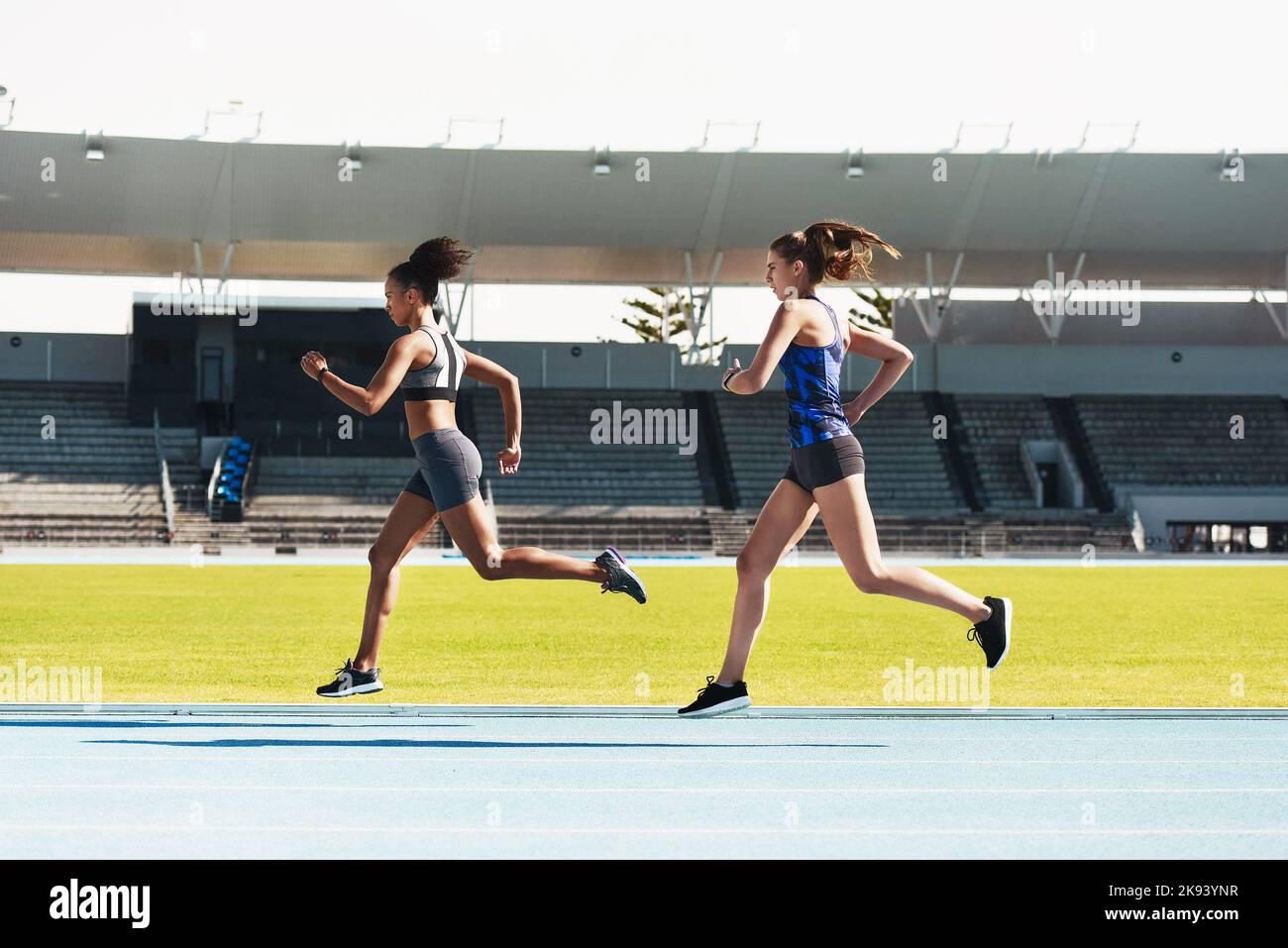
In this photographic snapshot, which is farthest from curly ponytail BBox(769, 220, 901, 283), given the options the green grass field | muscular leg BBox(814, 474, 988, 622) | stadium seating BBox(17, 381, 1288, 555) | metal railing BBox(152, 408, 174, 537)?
metal railing BBox(152, 408, 174, 537)

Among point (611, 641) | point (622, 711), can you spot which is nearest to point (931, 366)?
point (611, 641)

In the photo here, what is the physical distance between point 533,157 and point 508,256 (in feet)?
15.1

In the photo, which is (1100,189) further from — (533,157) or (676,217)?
(533,157)

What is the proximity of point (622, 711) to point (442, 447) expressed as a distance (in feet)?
4.83

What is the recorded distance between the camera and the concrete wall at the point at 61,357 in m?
43.8

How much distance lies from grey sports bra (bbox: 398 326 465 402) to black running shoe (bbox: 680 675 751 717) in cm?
162

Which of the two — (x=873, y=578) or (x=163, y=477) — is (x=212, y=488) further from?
(x=873, y=578)

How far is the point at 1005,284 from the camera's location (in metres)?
46.4

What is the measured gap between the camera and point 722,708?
6281 mm

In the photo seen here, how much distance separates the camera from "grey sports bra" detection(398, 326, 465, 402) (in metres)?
6.08

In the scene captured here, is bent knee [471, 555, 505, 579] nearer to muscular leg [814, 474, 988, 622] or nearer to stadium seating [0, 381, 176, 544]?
muscular leg [814, 474, 988, 622]

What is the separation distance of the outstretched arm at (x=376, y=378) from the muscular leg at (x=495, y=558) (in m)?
0.57
